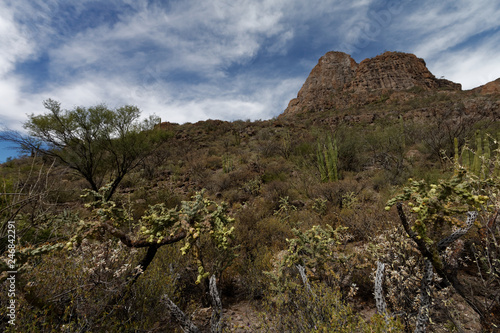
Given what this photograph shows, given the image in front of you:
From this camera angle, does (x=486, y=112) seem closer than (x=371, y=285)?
No

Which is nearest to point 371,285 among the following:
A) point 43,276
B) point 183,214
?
point 183,214

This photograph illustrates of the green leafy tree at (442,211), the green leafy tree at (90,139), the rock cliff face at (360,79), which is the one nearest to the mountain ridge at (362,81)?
the rock cliff face at (360,79)

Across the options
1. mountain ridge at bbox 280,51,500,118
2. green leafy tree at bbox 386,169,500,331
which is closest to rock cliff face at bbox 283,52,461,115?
mountain ridge at bbox 280,51,500,118

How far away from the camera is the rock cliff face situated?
43.1m

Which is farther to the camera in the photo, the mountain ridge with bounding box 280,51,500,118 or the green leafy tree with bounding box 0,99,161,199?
the mountain ridge with bounding box 280,51,500,118

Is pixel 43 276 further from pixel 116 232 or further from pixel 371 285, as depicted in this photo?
pixel 371 285

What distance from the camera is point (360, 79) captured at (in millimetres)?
48000

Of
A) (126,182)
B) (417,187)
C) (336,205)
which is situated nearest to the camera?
(417,187)

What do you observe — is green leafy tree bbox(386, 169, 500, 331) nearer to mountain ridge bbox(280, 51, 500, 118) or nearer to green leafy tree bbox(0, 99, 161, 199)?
green leafy tree bbox(0, 99, 161, 199)

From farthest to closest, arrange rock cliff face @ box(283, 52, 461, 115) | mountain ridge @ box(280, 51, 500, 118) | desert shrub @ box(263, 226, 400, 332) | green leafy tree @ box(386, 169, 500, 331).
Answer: rock cliff face @ box(283, 52, 461, 115)
mountain ridge @ box(280, 51, 500, 118)
desert shrub @ box(263, 226, 400, 332)
green leafy tree @ box(386, 169, 500, 331)

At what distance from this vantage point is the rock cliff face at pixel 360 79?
43.1m

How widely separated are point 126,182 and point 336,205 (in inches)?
496

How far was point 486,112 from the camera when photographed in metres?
15.7

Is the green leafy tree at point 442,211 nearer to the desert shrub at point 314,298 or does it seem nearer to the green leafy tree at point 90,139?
the desert shrub at point 314,298
